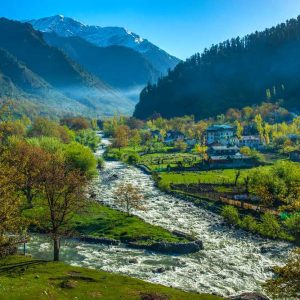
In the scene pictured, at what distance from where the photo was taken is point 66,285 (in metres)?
44.3

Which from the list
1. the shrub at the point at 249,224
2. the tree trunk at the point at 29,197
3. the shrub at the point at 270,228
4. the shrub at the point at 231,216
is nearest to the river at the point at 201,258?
the shrub at the point at 249,224

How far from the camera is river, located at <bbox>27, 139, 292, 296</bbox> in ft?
178

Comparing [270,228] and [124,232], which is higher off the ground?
[124,232]

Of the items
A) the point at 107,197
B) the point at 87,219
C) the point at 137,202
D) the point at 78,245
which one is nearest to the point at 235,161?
the point at 107,197

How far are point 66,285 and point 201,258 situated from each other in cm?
2591

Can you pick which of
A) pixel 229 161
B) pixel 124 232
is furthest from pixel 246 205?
pixel 229 161

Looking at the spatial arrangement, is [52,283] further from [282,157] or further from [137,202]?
[282,157]

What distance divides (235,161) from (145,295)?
140520 millimetres

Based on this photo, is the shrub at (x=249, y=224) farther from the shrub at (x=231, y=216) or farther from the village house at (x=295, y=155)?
the village house at (x=295, y=155)

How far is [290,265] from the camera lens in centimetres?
3108

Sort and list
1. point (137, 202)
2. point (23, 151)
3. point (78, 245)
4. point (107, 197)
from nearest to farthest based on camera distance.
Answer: point (78, 245), point (137, 202), point (23, 151), point (107, 197)

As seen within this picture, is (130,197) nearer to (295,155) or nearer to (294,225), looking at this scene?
(294,225)

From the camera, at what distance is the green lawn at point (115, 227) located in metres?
71.7

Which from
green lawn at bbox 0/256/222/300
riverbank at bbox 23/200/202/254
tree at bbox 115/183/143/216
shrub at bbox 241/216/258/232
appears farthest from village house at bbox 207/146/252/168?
green lawn at bbox 0/256/222/300
